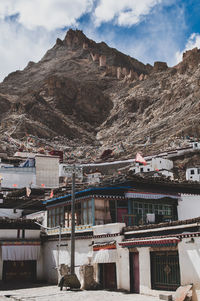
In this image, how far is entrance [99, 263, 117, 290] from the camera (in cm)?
2055

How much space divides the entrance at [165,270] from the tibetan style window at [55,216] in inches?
391

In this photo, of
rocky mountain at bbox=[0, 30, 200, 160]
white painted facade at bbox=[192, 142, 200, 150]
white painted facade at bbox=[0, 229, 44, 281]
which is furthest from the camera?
rocky mountain at bbox=[0, 30, 200, 160]

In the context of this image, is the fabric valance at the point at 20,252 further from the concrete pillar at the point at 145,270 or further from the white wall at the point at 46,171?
the white wall at the point at 46,171

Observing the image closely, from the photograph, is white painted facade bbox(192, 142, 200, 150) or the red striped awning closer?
the red striped awning

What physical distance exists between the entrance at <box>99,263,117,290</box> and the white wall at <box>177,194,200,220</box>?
25.3 ft

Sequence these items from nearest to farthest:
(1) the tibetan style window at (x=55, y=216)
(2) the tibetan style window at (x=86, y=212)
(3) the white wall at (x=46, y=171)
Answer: (2) the tibetan style window at (x=86, y=212) → (1) the tibetan style window at (x=55, y=216) → (3) the white wall at (x=46, y=171)

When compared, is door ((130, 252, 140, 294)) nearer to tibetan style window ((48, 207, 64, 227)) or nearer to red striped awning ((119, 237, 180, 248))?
red striped awning ((119, 237, 180, 248))

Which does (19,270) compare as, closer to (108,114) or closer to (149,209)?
(149,209)

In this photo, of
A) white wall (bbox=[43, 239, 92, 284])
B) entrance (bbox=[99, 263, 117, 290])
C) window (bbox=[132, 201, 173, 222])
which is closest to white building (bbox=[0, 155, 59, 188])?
white wall (bbox=[43, 239, 92, 284])

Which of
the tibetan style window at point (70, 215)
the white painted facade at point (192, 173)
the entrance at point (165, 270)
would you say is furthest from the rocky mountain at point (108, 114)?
the entrance at point (165, 270)

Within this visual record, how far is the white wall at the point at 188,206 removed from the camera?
26594 mm

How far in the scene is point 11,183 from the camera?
58656 mm

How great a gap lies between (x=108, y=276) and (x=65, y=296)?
3.36 metres

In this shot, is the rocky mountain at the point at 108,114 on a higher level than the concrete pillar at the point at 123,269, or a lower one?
higher
